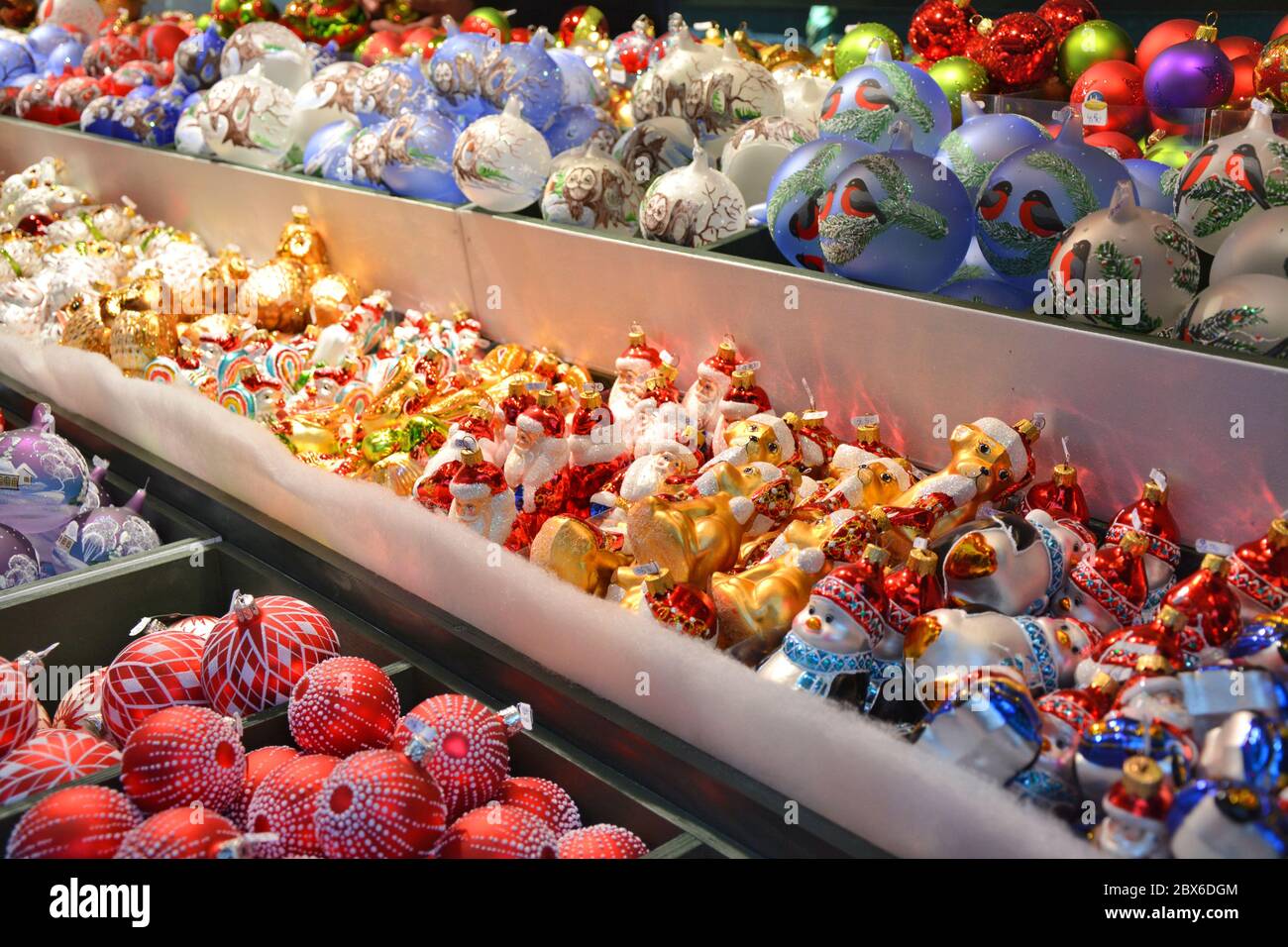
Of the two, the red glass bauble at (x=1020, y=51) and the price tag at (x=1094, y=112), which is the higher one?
the red glass bauble at (x=1020, y=51)

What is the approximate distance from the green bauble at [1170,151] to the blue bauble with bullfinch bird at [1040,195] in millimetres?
367

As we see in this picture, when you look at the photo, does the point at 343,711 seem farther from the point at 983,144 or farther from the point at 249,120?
the point at 249,120

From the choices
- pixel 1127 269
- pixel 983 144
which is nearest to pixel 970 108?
pixel 983 144

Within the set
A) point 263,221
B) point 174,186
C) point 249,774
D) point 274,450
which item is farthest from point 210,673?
point 174,186

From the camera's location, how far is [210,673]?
1.73 m

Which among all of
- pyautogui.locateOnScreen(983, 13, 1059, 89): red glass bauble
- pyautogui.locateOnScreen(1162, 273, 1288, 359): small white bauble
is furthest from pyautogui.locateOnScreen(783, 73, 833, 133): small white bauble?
pyautogui.locateOnScreen(1162, 273, 1288, 359): small white bauble

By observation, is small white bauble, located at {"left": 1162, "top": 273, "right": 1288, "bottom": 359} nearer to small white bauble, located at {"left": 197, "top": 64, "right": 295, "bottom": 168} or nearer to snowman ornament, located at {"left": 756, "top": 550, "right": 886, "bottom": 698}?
snowman ornament, located at {"left": 756, "top": 550, "right": 886, "bottom": 698}

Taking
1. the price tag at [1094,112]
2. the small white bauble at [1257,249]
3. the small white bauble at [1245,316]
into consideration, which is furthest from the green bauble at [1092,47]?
the small white bauble at [1245,316]

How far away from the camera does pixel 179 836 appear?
132 cm

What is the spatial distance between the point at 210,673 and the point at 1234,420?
4.74 feet

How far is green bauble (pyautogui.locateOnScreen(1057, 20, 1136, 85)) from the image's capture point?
106 inches

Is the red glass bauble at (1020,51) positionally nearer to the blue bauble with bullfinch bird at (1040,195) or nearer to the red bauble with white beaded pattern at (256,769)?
the blue bauble with bullfinch bird at (1040,195)

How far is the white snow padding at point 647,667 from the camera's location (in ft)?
4.00

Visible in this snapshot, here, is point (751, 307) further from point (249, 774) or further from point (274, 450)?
point (249, 774)
